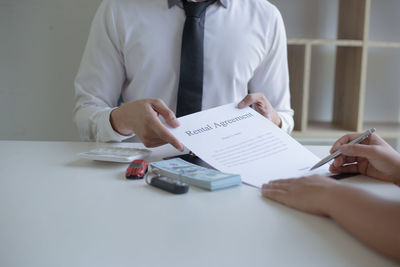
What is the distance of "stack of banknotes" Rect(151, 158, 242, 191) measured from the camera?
65 centimetres

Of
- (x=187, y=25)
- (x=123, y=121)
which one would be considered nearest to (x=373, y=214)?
(x=123, y=121)

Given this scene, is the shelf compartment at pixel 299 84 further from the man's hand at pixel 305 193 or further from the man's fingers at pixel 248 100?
the man's hand at pixel 305 193

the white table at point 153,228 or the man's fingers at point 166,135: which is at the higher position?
the man's fingers at point 166,135

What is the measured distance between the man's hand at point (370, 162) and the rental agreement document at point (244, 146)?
0.13 feet

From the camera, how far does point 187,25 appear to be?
1227 mm

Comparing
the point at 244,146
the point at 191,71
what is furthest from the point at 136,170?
the point at 191,71

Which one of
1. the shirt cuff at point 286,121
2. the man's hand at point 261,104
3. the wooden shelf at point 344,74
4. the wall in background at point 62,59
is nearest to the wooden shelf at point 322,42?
the wooden shelf at point 344,74

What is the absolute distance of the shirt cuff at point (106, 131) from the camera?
105 cm

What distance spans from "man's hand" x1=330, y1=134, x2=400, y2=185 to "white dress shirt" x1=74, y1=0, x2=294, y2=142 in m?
0.48

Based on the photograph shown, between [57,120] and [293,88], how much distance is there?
4.25 feet

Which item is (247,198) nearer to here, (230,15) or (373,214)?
(373,214)

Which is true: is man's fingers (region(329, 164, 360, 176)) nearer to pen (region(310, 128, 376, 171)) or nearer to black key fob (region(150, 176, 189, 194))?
pen (region(310, 128, 376, 171))

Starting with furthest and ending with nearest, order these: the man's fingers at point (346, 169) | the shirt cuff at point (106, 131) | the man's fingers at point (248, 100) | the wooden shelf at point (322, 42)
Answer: the wooden shelf at point (322, 42) → the shirt cuff at point (106, 131) → the man's fingers at point (248, 100) → the man's fingers at point (346, 169)

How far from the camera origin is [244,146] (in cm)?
79
